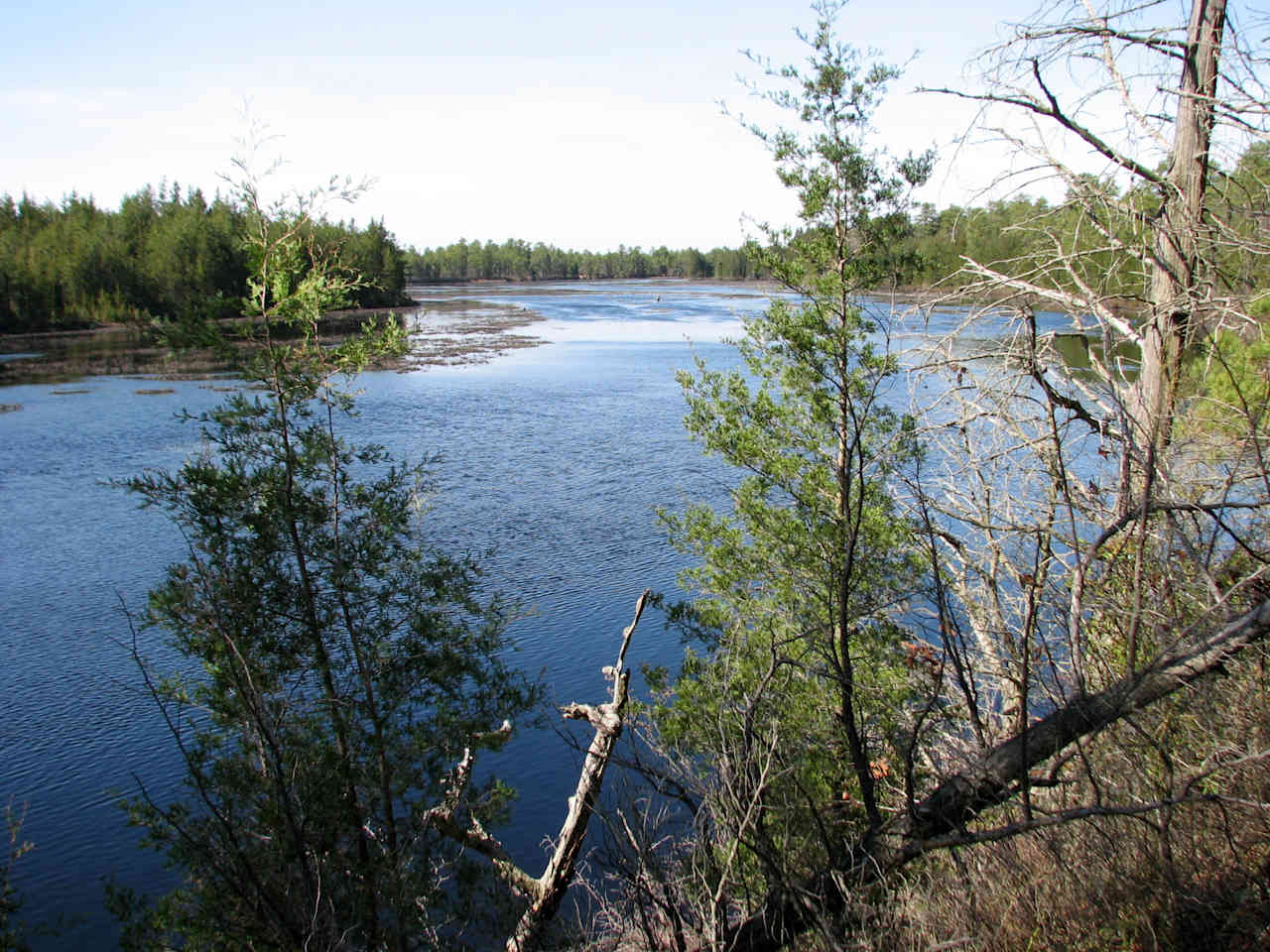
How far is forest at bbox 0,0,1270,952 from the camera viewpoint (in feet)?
14.0

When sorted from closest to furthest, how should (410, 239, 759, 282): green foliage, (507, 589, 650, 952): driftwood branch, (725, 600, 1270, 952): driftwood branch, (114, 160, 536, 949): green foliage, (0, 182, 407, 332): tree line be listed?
1. (725, 600, 1270, 952): driftwood branch
2. (114, 160, 536, 949): green foliage
3. (507, 589, 650, 952): driftwood branch
4. (0, 182, 407, 332): tree line
5. (410, 239, 759, 282): green foliage

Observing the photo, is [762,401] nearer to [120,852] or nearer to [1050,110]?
[1050,110]

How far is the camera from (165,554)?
16.9 m

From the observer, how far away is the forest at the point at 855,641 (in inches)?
168

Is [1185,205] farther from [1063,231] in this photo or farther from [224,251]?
[224,251]

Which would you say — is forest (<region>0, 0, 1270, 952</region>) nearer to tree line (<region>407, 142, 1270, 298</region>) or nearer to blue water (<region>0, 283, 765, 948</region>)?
tree line (<region>407, 142, 1270, 298</region>)

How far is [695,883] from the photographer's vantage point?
5.12m

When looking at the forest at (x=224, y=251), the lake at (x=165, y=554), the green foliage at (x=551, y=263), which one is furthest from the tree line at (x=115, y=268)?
the green foliage at (x=551, y=263)

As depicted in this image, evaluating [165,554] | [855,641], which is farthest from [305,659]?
[165,554]

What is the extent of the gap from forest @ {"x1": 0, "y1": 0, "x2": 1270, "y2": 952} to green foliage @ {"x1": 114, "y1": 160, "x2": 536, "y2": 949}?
0.14ft

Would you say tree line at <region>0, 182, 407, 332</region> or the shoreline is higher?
tree line at <region>0, 182, 407, 332</region>

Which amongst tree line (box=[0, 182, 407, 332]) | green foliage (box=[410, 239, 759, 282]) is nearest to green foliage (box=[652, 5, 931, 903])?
tree line (box=[0, 182, 407, 332])

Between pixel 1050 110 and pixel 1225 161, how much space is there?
1.01 metres

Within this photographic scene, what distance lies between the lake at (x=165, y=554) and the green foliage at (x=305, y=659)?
59.6 inches
